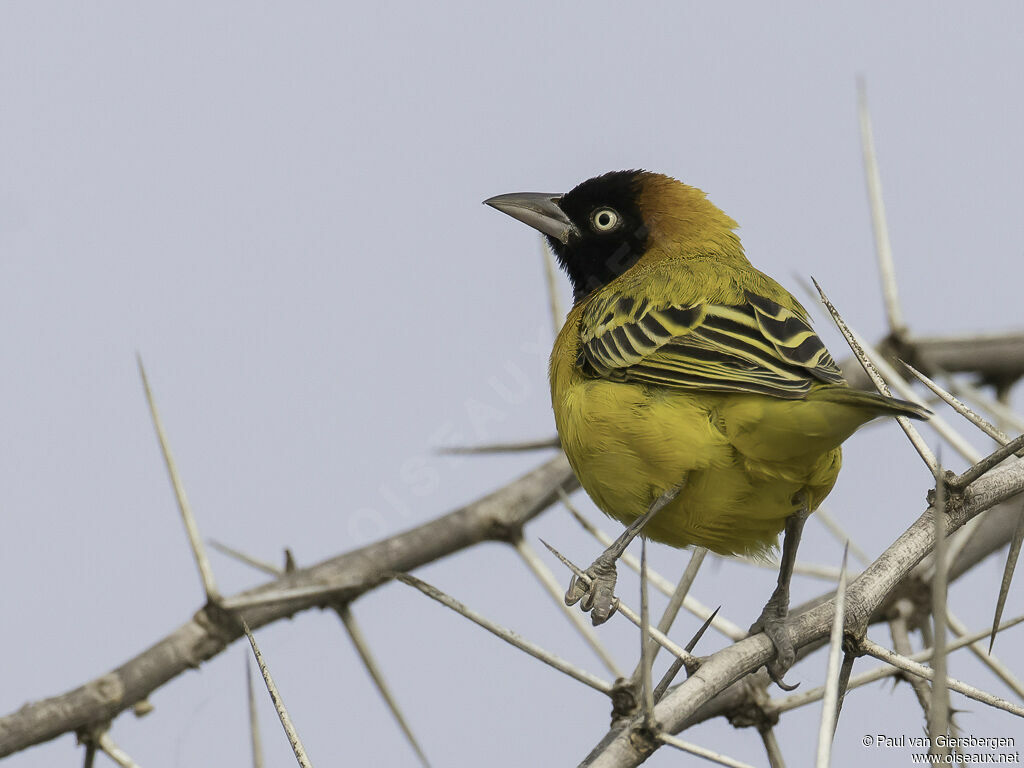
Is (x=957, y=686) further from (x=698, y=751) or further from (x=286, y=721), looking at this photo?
(x=286, y=721)

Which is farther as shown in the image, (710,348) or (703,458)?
(710,348)

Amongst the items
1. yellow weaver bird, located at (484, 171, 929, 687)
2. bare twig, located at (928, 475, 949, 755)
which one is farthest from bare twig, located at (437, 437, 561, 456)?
bare twig, located at (928, 475, 949, 755)

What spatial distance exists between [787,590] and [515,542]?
3.54 ft

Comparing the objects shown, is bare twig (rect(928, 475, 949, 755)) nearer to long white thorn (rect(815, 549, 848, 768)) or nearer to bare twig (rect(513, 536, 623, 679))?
long white thorn (rect(815, 549, 848, 768))

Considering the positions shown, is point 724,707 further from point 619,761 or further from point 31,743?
point 31,743

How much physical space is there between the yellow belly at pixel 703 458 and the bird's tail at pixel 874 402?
157 millimetres

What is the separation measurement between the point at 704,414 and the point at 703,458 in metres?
0.18

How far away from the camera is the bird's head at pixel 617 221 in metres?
6.09

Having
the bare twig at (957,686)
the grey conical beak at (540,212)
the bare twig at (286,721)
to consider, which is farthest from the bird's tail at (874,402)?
the grey conical beak at (540,212)

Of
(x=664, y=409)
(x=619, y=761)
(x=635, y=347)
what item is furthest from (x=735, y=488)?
(x=619, y=761)

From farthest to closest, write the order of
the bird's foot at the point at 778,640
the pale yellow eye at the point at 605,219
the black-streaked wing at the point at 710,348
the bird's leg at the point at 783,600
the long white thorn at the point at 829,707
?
the pale yellow eye at the point at 605,219, the black-streaked wing at the point at 710,348, the bird's leg at the point at 783,600, the bird's foot at the point at 778,640, the long white thorn at the point at 829,707

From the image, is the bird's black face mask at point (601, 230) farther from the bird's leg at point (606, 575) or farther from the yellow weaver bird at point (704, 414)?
the bird's leg at point (606, 575)

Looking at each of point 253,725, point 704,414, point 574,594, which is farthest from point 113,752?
point 704,414

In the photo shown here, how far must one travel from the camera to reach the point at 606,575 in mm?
4105
